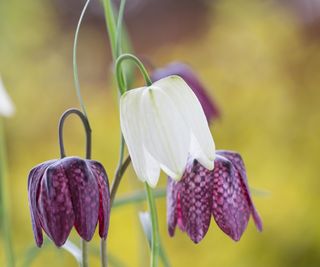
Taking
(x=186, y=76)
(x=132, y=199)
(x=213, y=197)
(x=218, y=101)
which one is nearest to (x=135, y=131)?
(x=213, y=197)

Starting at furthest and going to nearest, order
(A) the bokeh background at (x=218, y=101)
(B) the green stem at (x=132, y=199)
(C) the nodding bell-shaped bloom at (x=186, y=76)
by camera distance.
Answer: (A) the bokeh background at (x=218, y=101) → (C) the nodding bell-shaped bloom at (x=186, y=76) → (B) the green stem at (x=132, y=199)

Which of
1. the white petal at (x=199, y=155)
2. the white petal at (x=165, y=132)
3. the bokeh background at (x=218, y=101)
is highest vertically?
the white petal at (x=165, y=132)

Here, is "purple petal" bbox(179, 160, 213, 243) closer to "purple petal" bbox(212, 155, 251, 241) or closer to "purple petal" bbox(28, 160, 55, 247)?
"purple petal" bbox(212, 155, 251, 241)

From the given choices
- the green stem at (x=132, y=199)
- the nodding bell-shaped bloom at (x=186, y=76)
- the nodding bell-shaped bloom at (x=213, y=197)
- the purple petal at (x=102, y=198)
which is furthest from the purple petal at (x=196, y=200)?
the nodding bell-shaped bloom at (x=186, y=76)

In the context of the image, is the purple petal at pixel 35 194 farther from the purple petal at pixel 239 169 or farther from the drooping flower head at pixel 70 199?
the purple petal at pixel 239 169

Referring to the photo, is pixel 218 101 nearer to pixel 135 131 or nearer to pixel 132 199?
pixel 132 199

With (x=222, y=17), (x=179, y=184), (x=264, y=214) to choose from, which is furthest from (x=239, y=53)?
(x=179, y=184)

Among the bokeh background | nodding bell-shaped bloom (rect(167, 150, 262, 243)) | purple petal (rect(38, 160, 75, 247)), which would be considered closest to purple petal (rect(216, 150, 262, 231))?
nodding bell-shaped bloom (rect(167, 150, 262, 243))
